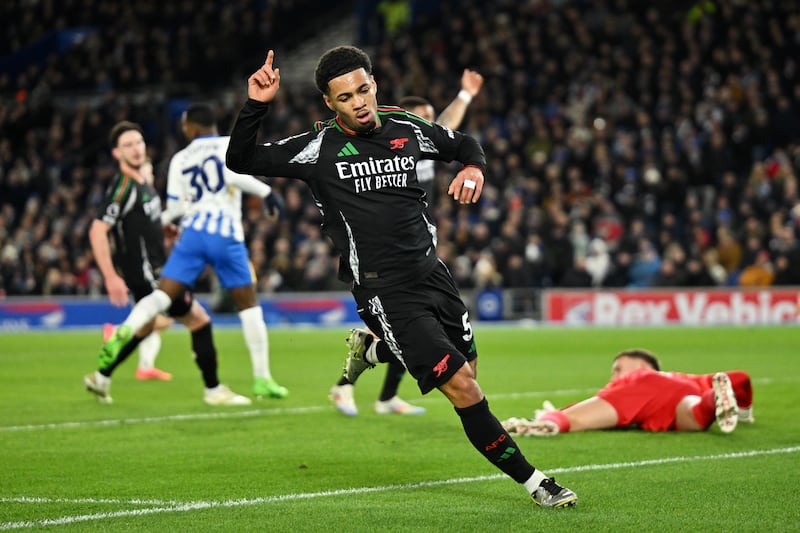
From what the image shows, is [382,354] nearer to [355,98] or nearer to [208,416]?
[355,98]

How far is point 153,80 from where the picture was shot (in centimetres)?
3694

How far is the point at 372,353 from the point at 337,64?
2091 mm

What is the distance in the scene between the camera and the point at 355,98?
620 cm

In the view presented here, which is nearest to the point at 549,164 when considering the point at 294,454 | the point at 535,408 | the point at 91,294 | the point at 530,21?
the point at 530,21

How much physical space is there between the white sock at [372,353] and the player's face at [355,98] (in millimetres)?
1719

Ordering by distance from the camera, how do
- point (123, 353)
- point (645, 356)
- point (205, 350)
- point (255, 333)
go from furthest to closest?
point (255, 333) → point (205, 350) → point (123, 353) → point (645, 356)

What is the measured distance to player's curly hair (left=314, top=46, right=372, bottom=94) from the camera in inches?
243

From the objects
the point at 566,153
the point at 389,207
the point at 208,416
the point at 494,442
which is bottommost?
the point at 208,416

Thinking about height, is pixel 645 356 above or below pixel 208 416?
above

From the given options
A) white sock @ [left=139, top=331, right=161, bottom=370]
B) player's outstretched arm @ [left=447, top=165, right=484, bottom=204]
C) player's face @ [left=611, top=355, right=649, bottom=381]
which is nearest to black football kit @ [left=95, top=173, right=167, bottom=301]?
white sock @ [left=139, top=331, right=161, bottom=370]

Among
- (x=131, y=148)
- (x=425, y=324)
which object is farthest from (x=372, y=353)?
(x=131, y=148)

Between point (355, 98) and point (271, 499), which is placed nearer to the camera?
point (355, 98)

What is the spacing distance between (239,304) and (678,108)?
1906 cm

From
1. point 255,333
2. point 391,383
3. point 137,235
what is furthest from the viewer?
point 137,235
